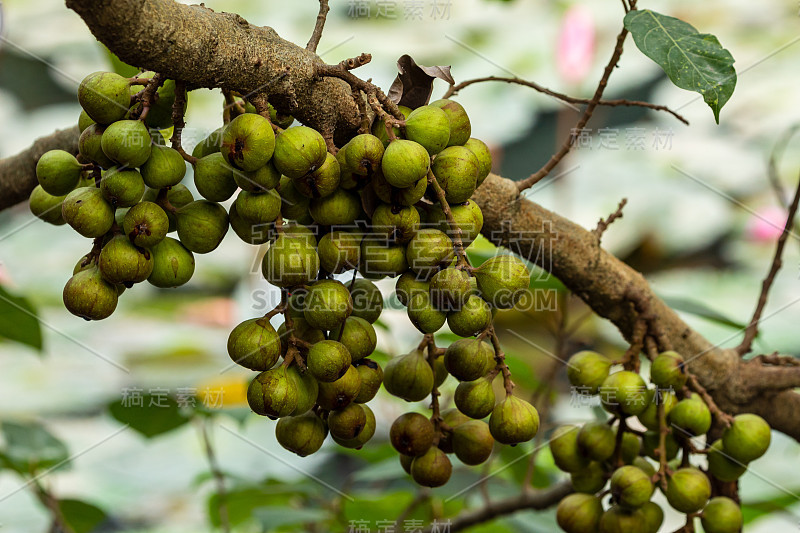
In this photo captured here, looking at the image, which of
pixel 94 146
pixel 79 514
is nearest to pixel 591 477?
pixel 94 146

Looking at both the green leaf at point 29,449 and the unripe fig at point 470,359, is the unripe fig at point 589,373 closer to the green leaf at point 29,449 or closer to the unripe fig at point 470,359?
the unripe fig at point 470,359

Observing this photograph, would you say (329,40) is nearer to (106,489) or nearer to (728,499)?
(106,489)

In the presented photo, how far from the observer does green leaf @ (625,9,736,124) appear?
Result: 2.73ft

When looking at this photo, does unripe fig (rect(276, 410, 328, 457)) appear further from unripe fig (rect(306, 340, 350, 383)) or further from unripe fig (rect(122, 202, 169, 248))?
unripe fig (rect(122, 202, 169, 248))

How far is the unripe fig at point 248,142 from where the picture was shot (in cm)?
63

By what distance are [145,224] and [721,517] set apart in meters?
0.80

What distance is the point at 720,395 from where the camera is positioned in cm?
113

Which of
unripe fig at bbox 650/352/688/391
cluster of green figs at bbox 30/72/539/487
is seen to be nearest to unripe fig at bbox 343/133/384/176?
cluster of green figs at bbox 30/72/539/487

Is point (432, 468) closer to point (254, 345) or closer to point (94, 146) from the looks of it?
point (254, 345)

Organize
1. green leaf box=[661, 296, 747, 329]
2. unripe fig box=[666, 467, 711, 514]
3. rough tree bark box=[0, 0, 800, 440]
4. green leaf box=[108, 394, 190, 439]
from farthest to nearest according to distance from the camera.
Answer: green leaf box=[108, 394, 190, 439], green leaf box=[661, 296, 747, 329], unripe fig box=[666, 467, 711, 514], rough tree bark box=[0, 0, 800, 440]

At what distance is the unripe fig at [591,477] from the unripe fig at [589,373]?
4.0 inches

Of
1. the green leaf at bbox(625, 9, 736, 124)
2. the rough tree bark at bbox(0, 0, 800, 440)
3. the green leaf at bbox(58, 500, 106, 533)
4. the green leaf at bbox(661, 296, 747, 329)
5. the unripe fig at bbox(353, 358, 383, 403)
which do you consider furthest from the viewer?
the green leaf at bbox(58, 500, 106, 533)

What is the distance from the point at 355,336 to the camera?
698mm

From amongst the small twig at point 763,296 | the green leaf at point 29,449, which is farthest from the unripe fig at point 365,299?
the green leaf at point 29,449
